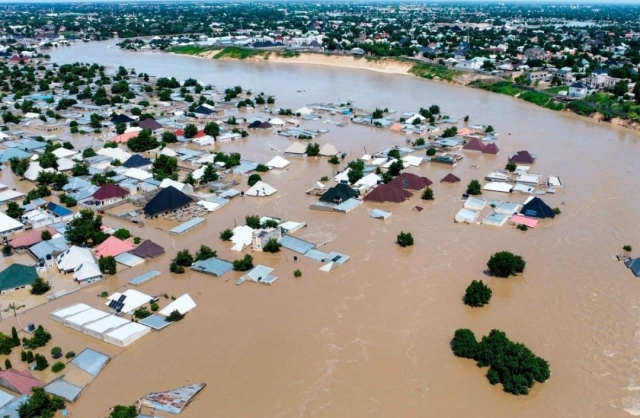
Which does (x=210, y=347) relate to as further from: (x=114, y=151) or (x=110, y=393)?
(x=114, y=151)

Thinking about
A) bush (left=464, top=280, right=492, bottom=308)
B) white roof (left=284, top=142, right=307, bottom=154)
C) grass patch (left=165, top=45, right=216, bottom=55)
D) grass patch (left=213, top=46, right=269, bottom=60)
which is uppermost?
bush (left=464, top=280, right=492, bottom=308)

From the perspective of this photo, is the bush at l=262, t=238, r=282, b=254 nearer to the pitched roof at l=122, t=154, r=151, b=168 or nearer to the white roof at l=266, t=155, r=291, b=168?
the white roof at l=266, t=155, r=291, b=168

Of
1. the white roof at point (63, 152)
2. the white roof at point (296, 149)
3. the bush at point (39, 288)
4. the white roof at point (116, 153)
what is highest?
the bush at point (39, 288)

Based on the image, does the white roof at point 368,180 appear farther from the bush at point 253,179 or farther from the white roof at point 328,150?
the white roof at point 328,150

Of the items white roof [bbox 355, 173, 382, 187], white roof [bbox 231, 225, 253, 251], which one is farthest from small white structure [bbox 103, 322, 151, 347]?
white roof [bbox 355, 173, 382, 187]

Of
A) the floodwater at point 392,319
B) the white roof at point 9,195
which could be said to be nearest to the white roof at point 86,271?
the floodwater at point 392,319

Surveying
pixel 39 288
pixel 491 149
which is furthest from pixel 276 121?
pixel 39 288
